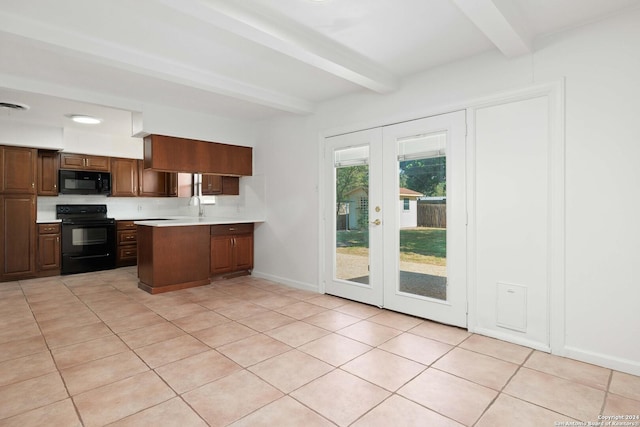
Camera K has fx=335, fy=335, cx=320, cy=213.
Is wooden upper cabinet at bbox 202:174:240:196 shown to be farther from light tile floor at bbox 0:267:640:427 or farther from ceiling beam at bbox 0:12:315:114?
light tile floor at bbox 0:267:640:427

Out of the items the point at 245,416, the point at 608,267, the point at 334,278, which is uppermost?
the point at 608,267

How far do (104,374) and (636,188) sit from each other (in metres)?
3.83

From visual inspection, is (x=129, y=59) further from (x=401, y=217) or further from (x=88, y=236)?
(x=88, y=236)

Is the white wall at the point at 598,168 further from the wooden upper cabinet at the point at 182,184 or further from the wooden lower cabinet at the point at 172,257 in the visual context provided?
the wooden upper cabinet at the point at 182,184

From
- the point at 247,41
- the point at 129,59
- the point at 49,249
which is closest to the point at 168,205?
the point at 49,249

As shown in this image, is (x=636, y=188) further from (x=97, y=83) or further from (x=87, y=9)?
(x=97, y=83)

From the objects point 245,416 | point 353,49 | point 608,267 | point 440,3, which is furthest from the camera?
point 353,49

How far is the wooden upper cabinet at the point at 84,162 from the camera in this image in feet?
18.6

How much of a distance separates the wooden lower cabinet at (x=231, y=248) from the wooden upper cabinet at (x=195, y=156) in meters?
0.87

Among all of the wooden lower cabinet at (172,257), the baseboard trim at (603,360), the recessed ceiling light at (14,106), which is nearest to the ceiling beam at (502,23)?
the baseboard trim at (603,360)

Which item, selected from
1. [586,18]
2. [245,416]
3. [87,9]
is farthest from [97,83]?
[586,18]

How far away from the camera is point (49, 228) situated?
5406 millimetres

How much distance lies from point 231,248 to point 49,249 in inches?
119

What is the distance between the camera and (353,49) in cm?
285
